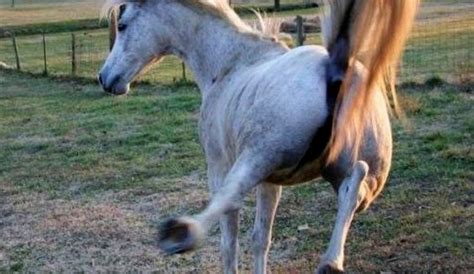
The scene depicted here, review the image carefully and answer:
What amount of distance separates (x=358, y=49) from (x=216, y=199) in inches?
33.9

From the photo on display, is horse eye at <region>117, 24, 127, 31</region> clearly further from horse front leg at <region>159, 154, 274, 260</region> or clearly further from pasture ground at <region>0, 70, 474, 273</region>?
pasture ground at <region>0, 70, 474, 273</region>

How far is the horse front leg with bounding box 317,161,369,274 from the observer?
3.48 meters

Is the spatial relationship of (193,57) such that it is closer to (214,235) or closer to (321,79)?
(321,79)

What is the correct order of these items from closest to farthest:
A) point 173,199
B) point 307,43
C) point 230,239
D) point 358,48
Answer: point 358,48 → point 230,239 → point 173,199 → point 307,43

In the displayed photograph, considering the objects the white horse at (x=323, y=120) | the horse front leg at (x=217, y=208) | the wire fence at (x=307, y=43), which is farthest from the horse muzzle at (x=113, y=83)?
the wire fence at (x=307, y=43)

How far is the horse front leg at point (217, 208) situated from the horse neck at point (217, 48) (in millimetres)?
1157

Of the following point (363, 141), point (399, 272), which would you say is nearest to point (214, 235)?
point (399, 272)

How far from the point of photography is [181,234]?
3.18m

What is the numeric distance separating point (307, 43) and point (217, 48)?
14.4 meters

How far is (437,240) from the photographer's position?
5738 mm

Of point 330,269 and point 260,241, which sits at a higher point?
point 330,269

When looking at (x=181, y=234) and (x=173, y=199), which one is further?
(x=173, y=199)

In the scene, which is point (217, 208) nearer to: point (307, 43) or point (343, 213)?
point (343, 213)

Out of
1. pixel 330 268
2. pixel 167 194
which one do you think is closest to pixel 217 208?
pixel 330 268
